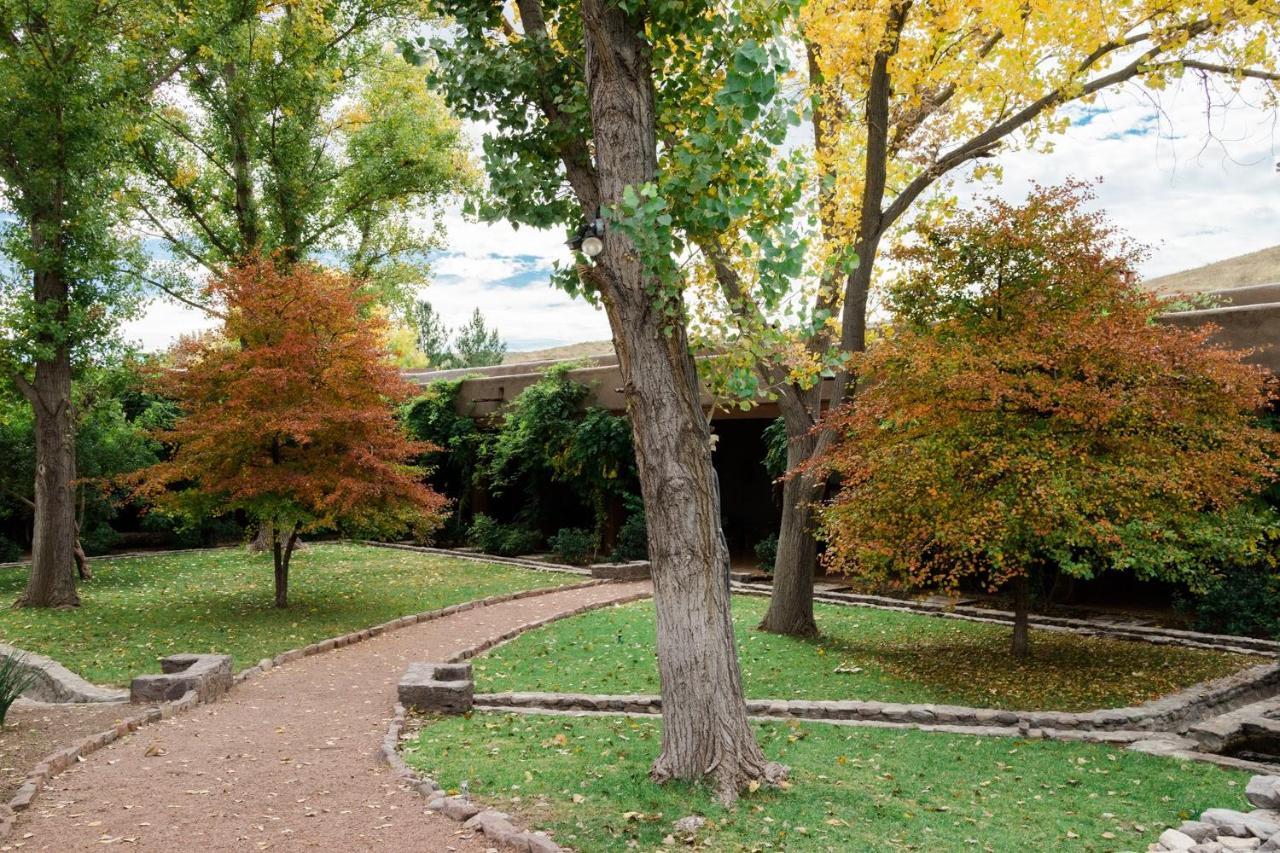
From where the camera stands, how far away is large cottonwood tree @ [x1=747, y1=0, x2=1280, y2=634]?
10.2 m

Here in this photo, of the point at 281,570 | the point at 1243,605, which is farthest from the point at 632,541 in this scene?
the point at 1243,605

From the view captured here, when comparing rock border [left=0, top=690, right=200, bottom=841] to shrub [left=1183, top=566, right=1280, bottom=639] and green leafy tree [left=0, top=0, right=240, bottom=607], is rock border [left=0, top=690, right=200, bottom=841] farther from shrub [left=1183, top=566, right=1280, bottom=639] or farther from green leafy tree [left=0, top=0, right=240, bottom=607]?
shrub [left=1183, top=566, right=1280, bottom=639]

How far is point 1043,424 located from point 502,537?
535 inches

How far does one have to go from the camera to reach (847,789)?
637cm

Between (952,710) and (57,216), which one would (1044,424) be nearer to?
(952,710)

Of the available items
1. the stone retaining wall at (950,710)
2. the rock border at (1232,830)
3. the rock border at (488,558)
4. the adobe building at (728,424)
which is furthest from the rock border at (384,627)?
the rock border at (1232,830)

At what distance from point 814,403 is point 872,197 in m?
Result: 2.60

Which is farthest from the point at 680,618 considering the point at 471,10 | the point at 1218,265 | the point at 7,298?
the point at 1218,265

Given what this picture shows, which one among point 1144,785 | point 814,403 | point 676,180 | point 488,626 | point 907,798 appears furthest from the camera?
point 488,626

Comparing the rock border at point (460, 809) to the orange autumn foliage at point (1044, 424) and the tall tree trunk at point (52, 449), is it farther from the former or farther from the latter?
the tall tree trunk at point (52, 449)

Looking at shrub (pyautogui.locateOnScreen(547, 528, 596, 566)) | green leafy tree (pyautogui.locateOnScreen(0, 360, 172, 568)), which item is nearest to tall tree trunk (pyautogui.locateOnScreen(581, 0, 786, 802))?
shrub (pyautogui.locateOnScreen(547, 528, 596, 566))

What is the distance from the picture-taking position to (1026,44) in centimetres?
1054

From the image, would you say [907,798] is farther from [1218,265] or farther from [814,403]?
[1218,265]

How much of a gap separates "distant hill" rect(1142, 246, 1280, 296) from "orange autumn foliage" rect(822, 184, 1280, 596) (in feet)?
103
